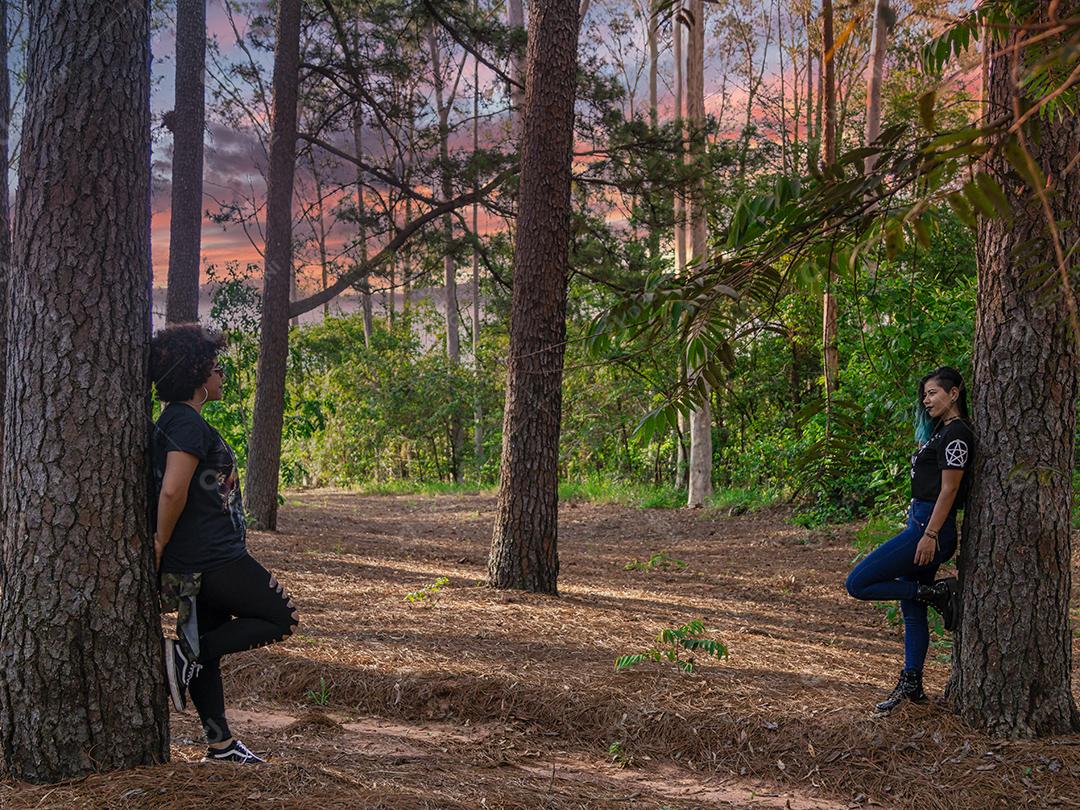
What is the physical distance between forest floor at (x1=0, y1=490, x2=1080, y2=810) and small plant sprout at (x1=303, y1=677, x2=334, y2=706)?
2 cm

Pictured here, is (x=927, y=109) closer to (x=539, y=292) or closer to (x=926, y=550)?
(x=926, y=550)

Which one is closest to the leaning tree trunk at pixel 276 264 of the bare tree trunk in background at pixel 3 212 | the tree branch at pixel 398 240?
the tree branch at pixel 398 240

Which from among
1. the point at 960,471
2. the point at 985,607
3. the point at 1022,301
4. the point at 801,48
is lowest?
A: the point at 985,607

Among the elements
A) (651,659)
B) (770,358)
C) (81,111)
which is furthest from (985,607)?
(770,358)

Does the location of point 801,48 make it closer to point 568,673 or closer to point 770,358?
point 770,358

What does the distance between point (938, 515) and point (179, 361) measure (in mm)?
3538

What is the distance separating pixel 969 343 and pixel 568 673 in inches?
208

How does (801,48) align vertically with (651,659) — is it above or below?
above

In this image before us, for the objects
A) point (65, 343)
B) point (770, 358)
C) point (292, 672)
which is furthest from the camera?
point (770, 358)

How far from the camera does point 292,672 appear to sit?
5453mm

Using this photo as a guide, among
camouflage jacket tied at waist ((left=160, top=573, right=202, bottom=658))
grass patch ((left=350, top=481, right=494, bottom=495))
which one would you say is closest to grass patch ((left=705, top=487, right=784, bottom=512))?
grass patch ((left=350, top=481, right=494, bottom=495))

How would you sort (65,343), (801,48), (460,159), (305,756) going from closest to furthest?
(65,343)
(305,756)
(460,159)
(801,48)

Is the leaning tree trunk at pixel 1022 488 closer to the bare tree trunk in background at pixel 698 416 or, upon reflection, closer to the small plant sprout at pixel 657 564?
the small plant sprout at pixel 657 564

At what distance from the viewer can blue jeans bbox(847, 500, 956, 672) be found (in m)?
4.69
